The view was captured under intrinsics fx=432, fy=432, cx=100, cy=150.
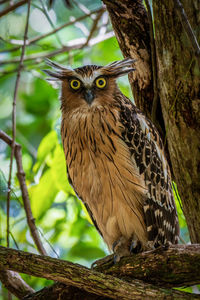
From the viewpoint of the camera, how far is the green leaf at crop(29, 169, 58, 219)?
3.11 metres

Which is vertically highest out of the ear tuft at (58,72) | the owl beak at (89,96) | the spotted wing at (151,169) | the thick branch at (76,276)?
the ear tuft at (58,72)

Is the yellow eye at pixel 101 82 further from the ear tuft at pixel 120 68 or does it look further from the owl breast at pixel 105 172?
the owl breast at pixel 105 172

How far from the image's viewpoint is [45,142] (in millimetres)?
3234

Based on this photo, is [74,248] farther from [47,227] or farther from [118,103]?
[118,103]

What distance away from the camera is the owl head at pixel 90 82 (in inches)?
114

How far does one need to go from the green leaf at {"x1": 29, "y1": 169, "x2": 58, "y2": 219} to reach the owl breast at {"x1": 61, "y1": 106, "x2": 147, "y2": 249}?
0.26 m

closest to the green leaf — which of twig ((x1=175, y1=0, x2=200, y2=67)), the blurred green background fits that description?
the blurred green background

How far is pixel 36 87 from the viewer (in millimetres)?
5594

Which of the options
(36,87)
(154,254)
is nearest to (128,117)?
(154,254)

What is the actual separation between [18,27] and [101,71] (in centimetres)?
195

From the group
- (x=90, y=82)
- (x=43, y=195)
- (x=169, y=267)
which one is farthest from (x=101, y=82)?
(x=169, y=267)

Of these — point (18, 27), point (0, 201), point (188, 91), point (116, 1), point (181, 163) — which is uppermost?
point (18, 27)

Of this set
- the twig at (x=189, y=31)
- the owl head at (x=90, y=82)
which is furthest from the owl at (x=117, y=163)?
the twig at (x=189, y=31)

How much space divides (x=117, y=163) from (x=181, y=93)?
0.59 m
